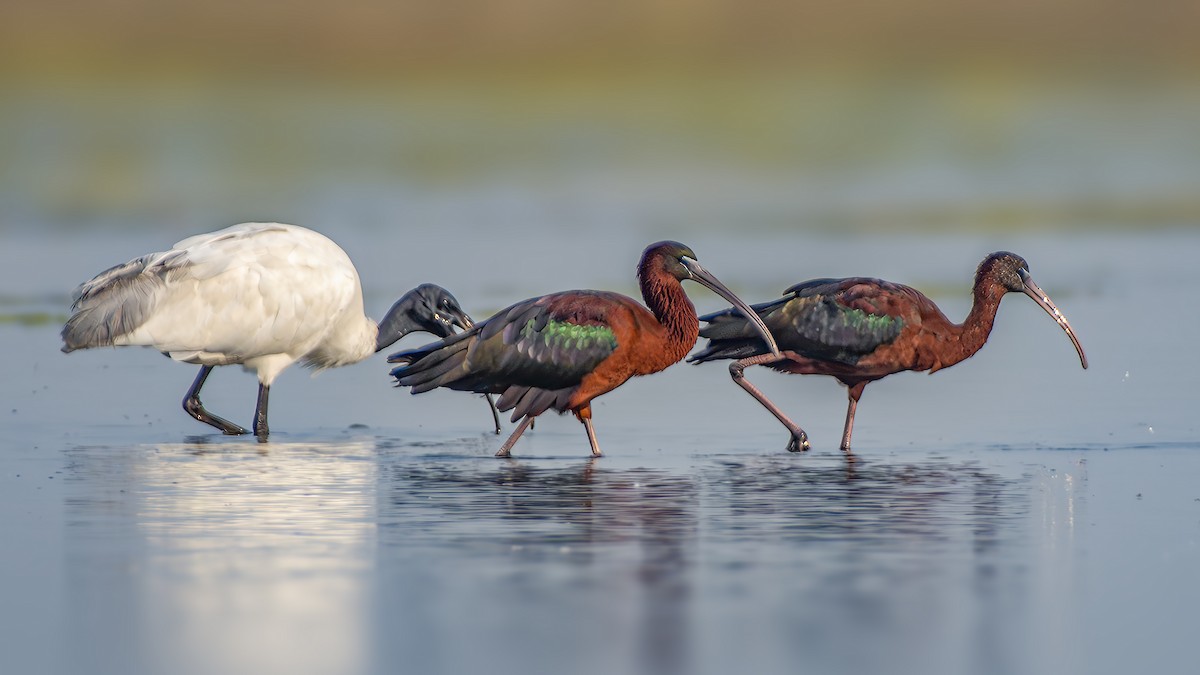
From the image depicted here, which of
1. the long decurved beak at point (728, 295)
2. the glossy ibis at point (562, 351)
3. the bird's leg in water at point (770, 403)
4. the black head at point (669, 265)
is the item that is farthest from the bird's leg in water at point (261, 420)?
the bird's leg in water at point (770, 403)

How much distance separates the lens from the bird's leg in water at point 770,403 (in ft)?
46.0

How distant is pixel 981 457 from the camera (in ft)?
44.4

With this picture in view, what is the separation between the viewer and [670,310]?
13.9 meters

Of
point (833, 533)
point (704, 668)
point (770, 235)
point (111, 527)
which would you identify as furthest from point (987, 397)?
point (770, 235)

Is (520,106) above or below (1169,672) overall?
above

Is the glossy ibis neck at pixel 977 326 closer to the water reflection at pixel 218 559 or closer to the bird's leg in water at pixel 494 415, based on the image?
the bird's leg in water at pixel 494 415

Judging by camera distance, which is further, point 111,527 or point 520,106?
point 520,106

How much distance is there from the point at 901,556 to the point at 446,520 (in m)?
2.28

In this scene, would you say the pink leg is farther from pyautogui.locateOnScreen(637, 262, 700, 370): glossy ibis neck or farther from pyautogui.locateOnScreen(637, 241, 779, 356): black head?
pyautogui.locateOnScreen(637, 241, 779, 356): black head

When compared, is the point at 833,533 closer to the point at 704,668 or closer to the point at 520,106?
the point at 704,668

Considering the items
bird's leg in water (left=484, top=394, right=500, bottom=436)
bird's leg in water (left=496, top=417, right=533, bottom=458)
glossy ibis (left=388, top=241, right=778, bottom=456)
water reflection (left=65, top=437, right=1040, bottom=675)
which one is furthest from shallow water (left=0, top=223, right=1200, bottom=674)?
glossy ibis (left=388, top=241, right=778, bottom=456)

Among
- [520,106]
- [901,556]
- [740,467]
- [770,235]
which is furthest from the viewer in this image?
[520,106]

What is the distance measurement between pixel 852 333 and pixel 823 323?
8.2 inches

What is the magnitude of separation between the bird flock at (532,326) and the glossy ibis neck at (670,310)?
1 centimetres
